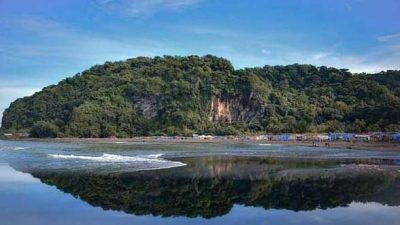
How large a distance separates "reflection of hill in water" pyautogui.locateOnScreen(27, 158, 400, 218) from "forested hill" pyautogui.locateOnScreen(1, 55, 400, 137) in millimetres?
95516

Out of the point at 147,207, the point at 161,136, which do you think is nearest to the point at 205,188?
the point at 147,207

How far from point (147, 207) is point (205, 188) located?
15.8 feet

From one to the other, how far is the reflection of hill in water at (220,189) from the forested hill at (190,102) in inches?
3760

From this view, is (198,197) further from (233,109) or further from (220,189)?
(233,109)

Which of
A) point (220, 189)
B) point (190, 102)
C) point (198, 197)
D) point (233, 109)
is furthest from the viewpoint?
point (233, 109)

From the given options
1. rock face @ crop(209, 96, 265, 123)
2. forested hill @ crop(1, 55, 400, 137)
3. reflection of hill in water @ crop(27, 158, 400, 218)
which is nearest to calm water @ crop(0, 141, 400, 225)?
reflection of hill in water @ crop(27, 158, 400, 218)

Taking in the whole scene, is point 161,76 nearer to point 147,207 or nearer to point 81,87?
point 81,87

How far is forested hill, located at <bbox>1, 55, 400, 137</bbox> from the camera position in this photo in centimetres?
13575

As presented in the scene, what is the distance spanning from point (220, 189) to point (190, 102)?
4974 inches

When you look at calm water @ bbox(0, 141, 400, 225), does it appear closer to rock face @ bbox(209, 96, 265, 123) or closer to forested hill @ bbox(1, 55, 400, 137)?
forested hill @ bbox(1, 55, 400, 137)

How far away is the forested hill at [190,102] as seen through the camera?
445 ft

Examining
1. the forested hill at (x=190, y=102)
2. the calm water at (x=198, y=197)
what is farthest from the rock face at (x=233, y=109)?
the calm water at (x=198, y=197)

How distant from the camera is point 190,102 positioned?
14550 cm

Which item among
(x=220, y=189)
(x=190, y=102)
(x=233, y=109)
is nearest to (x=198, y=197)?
(x=220, y=189)
